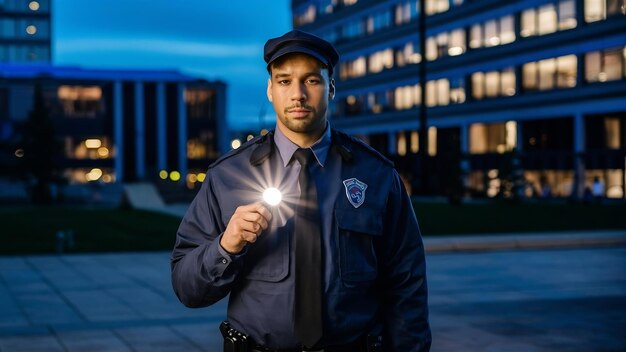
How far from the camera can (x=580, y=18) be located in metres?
55.3

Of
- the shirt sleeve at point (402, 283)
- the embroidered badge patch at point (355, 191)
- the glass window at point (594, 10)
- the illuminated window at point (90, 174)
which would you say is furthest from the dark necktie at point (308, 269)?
the illuminated window at point (90, 174)

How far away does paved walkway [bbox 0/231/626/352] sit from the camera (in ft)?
31.1

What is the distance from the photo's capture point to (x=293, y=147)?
11.2ft

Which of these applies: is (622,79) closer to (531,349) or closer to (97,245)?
(97,245)

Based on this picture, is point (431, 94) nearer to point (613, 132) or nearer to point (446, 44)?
point (446, 44)

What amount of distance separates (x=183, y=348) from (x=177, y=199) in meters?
37.5

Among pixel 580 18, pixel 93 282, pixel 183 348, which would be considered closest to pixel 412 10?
pixel 580 18

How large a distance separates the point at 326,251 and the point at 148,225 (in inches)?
1019

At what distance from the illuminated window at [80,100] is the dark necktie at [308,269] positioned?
93.5m

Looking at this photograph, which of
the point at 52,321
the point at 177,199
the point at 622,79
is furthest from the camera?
the point at 622,79

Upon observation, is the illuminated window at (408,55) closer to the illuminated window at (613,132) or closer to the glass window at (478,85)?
the glass window at (478,85)

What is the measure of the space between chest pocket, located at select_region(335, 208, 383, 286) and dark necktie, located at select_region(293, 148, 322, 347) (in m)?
0.10

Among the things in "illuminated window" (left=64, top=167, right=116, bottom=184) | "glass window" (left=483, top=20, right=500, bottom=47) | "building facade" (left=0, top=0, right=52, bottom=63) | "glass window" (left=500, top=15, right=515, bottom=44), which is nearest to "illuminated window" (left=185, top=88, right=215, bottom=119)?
"illuminated window" (left=64, top=167, right=116, bottom=184)

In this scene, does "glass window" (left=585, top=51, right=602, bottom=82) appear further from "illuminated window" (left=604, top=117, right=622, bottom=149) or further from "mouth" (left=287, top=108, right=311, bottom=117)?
"mouth" (left=287, top=108, right=311, bottom=117)
